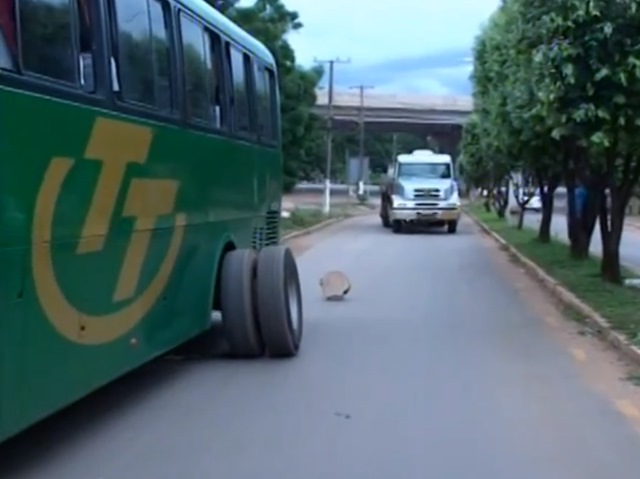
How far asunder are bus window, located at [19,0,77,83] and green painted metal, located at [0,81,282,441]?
20cm

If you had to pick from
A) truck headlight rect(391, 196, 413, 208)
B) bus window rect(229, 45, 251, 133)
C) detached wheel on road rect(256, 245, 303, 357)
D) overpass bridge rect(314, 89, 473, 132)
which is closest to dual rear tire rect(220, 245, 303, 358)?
detached wheel on road rect(256, 245, 303, 357)

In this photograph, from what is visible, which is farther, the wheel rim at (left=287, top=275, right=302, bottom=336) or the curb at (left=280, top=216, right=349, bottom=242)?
the curb at (left=280, top=216, right=349, bottom=242)

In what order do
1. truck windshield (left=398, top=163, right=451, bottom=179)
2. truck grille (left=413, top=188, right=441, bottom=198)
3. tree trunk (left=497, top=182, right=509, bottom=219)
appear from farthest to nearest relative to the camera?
tree trunk (left=497, top=182, right=509, bottom=219) < truck windshield (left=398, top=163, right=451, bottom=179) < truck grille (left=413, top=188, right=441, bottom=198)

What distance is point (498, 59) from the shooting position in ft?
87.0

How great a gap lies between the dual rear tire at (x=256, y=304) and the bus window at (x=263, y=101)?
87.3 inches

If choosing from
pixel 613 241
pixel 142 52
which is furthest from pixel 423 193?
pixel 142 52

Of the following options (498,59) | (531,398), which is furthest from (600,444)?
(498,59)

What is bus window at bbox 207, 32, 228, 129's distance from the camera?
451 inches

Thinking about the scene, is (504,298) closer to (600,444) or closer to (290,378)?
(290,378)

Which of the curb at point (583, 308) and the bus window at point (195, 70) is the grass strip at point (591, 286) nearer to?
the curb at point (583, 308)

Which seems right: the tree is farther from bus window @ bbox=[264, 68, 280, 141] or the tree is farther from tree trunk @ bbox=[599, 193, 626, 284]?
bus window @ bbox=[264, 68, 280, 141]

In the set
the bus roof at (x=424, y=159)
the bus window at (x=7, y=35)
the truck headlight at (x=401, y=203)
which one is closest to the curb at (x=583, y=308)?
the bus window at (x=7, y=35)

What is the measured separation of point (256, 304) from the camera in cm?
1184

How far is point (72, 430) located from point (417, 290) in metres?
12.0
